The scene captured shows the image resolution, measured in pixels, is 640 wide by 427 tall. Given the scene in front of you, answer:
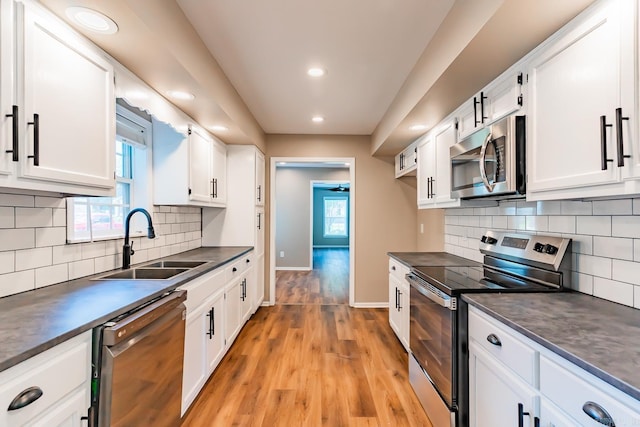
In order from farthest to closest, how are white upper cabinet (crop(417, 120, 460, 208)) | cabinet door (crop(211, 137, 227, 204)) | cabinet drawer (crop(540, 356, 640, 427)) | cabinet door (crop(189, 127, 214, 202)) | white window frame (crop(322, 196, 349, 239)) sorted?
white window frame (crop(322, 196, 349, 239)) → cabinet door (crop(211, 137, 227, 204)) → cabinet door (crop(189, 127, 214, 202)) → white upper cabinet (crop(417, 120, 460, 208)) → cabinet drawer (crop(540, 356, 640, 427))

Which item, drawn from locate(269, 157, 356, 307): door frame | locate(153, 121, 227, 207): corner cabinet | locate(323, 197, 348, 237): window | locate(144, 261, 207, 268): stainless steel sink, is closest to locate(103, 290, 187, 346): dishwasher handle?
locate(144, 261, 207, 268): stainless steel sink

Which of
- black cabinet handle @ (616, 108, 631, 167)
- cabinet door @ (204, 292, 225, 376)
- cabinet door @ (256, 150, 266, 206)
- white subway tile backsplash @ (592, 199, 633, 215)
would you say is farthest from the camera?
cabinet door @ (256, 150, 266, 206)

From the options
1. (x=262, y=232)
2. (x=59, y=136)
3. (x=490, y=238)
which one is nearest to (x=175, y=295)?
(x=59, y=136)

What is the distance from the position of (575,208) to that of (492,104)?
0.75 m

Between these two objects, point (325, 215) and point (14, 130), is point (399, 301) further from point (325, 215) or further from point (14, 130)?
point (325, 215)

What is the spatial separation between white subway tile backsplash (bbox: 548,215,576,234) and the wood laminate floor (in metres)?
1.39

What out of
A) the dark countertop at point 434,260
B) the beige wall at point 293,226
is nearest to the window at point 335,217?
the beige wall at point 293,226

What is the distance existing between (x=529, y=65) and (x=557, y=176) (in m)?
0.60

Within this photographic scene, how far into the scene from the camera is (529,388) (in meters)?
1.13

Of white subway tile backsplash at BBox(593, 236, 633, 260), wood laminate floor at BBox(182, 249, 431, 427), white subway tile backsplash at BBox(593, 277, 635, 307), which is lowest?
wood laminate floor at BBox(182, 249, 431, 427)

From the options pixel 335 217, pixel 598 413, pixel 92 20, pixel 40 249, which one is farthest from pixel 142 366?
pixel 335 217

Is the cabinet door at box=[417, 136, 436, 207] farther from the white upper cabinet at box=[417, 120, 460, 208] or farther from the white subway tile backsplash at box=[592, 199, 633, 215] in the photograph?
the white subway tile backsplash at box=[592, 199, 633, 215]

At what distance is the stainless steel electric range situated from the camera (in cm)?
161

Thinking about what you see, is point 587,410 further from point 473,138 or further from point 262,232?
point 262,232
